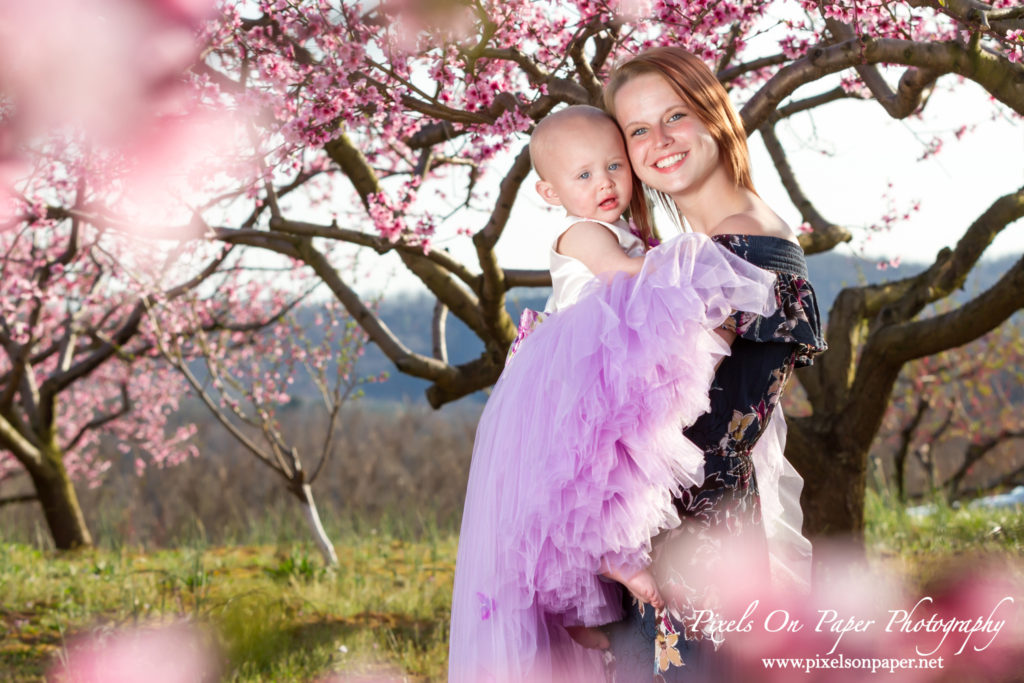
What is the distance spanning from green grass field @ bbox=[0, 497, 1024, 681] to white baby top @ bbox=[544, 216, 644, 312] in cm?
222

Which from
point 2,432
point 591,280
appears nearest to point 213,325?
point 2,432

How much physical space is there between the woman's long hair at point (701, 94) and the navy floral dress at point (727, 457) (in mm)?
281

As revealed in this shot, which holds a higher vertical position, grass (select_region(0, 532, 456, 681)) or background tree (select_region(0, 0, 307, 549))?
background tree (select_region(0, 0, 307, 549))

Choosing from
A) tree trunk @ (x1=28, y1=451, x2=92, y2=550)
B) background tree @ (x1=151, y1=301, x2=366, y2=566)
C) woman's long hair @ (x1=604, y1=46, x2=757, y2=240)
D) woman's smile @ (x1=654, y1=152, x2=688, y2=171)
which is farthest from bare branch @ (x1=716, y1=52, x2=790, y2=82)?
tree trunk @ (x1=28, y1=451, x2=92, y2=550)

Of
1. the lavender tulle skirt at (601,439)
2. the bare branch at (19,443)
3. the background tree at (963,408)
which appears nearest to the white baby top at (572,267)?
the lavender tulle skirt at (601,439)

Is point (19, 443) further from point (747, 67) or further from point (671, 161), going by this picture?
point (671, 161)

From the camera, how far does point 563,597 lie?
1788 mm

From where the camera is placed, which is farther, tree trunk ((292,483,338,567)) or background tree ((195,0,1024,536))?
tree trunk ((292,483,338,567))

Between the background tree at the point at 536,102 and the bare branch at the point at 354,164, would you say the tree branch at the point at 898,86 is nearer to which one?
the background tree at the point at 536,102

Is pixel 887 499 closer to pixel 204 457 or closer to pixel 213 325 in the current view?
pixel 213 325

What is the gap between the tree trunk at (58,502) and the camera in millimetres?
7047

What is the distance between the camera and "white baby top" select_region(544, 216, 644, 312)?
1.95m

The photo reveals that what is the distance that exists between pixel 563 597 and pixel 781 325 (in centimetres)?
72

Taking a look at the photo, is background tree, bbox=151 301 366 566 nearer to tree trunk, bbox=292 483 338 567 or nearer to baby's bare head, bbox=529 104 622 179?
tree trunk, bbox=292 483 338 567
